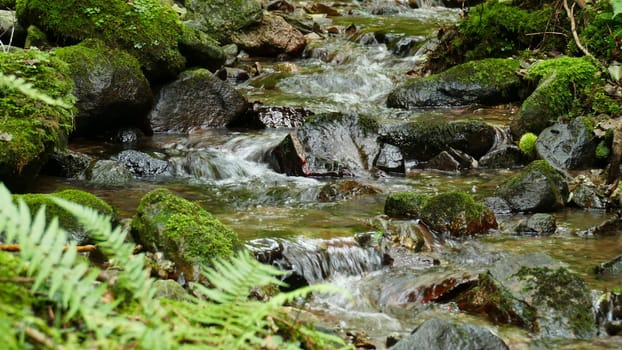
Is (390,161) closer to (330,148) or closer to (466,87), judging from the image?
(330,148)

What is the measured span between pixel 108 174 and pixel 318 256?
3685mm

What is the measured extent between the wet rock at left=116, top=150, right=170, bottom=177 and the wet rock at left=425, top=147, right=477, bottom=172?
12.3ft

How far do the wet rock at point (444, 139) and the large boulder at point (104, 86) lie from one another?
380 cm

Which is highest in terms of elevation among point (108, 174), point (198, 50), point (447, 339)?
point (198, 50)

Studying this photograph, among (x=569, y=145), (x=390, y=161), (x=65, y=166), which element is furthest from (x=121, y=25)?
(x=569, y=145)

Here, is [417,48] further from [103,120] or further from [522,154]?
[103,120]

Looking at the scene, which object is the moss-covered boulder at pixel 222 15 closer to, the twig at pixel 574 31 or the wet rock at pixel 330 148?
the wet rock at pixel 330 148

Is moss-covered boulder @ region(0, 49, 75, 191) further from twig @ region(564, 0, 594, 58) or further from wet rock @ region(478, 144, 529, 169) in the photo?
twig @ region(564, 0, 594, 58)

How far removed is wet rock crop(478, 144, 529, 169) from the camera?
9359mm

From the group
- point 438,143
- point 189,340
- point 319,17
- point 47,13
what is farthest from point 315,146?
point 319,17

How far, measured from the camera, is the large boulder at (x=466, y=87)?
11617mm

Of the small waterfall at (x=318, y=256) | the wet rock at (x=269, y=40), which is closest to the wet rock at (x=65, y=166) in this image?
the small waterfall at (x=318, y=256)

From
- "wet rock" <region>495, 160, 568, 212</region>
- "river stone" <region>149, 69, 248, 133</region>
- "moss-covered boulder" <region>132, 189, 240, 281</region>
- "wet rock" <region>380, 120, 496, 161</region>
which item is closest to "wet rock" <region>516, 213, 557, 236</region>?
"wet rock" <region>495, 160, 568, 212</region>

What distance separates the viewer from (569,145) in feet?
29.5
